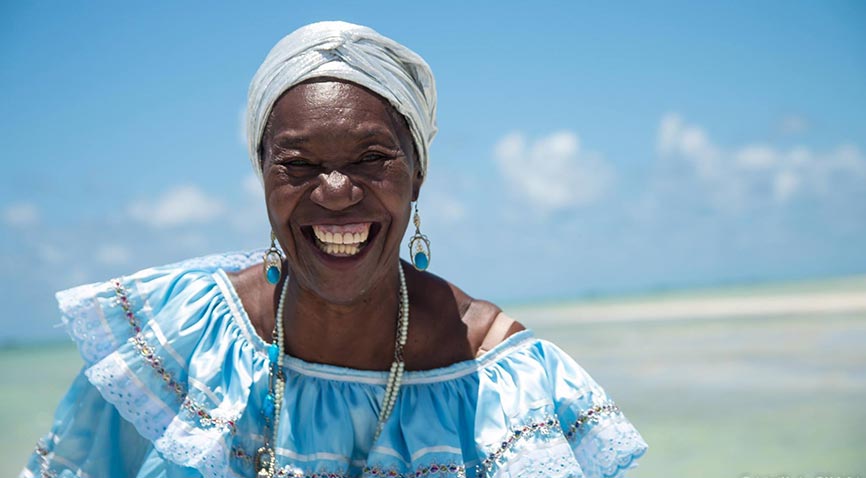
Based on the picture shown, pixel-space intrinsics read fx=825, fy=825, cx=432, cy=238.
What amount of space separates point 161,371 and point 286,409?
403 mm

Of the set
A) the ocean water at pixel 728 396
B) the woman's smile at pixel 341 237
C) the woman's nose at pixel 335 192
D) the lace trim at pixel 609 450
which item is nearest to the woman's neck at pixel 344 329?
the woman's smile at pixel 341 237

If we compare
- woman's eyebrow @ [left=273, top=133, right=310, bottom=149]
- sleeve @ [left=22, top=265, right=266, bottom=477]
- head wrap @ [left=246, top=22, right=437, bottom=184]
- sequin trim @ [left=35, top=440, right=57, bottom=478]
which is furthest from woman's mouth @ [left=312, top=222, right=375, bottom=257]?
sequin trim @ [left=35, top=440, right=57, bottom=478]

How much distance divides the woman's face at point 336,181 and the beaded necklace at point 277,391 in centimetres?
28

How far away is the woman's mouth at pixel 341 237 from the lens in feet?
7.27

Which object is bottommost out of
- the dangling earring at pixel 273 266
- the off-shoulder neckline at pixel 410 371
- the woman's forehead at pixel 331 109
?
the off-shoulder neckline at pixel 410 371

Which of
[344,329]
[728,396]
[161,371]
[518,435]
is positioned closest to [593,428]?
[518,435]

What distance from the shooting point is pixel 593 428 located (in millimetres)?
2404

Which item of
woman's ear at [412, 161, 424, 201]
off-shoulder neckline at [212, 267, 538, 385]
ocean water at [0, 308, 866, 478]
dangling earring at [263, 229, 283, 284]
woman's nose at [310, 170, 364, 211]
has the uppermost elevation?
woman's ear at [412, 161, 424, 201]

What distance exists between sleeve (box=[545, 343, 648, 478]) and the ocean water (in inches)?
107

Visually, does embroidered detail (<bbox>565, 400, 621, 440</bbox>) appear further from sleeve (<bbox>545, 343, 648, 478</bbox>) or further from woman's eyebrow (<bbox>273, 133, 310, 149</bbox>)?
woman's eyebrow (<bbox>273, 133, 310, 149</bbox>)

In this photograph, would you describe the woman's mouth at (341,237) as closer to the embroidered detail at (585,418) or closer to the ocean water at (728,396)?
the embroidered detail at (585,418)

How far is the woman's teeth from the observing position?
222 cm

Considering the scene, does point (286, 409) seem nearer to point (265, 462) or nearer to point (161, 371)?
point (265, 462)

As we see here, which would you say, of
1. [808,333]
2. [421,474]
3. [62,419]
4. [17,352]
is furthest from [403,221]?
[17,352]
